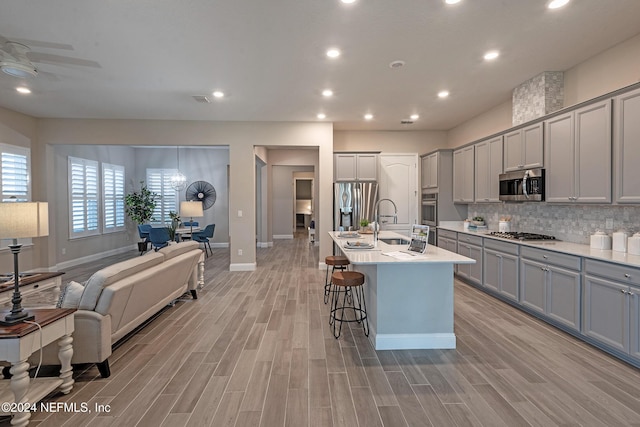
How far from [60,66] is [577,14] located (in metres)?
5.59

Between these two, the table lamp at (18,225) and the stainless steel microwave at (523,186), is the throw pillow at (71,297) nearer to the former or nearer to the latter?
the table lamp at (18,225)

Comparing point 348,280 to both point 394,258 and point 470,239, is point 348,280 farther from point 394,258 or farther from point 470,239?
point 470,239

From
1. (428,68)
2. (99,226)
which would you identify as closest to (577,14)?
(428,68)

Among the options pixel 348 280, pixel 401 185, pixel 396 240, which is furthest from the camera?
pixel 401 185

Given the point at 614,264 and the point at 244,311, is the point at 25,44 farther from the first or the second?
the point at 614,264

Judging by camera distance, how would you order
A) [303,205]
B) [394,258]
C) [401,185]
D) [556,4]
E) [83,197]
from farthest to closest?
[303,205]
[83,197]
[401,185]
[394,258]
[556,4]

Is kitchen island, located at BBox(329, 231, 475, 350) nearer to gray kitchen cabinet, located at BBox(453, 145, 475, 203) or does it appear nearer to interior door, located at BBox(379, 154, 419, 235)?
gray kitchen cabinet, located at BBox(453, 145, 475, 203)

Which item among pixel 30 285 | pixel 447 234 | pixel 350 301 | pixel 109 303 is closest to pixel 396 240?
pixel 350 301

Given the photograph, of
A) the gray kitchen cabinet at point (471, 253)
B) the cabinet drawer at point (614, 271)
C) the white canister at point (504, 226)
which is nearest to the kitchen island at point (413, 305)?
the cabinet drawer at point (614, 271)

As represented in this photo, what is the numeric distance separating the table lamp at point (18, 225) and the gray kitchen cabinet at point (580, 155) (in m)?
4.86

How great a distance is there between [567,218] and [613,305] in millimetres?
1625

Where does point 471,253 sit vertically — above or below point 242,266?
above

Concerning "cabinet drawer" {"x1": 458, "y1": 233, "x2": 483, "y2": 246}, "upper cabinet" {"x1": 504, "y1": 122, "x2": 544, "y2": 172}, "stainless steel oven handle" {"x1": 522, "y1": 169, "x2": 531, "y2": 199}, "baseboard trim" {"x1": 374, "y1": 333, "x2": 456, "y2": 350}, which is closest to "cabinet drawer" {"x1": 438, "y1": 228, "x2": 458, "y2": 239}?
"cabinet drawer" {"x1": 458, "y1": 233, "x2": 483, "y2": 246}

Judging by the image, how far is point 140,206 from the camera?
28.0 ft
